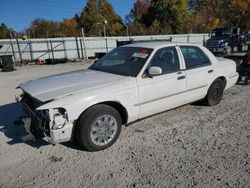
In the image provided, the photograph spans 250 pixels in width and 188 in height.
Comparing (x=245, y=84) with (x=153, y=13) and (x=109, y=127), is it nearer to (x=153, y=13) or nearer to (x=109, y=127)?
(x=109, y=127)

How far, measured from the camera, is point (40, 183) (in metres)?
2.96

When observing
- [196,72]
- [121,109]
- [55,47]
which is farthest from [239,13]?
[121,109]

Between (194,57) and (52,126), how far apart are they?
3256 mm

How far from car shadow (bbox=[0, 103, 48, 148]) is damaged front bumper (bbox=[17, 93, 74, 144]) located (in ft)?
1.83

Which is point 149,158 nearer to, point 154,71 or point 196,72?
point 154,71

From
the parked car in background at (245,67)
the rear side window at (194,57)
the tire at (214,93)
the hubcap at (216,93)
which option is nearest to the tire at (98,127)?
the rear side window at (194,57)

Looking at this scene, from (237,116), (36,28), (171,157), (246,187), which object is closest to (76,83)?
(171,157)

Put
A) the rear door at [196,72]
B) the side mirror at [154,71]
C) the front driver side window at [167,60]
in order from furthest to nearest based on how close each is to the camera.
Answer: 1. the rear door at [196,72]
2. the front driver side window at [167,60]
3. the side mirror at [154,71]

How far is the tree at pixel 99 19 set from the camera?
46719 mm

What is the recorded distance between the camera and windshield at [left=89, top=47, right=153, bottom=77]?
13.7 feet

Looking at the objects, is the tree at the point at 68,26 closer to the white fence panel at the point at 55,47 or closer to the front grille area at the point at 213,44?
the white fence panel at the point at 55,47

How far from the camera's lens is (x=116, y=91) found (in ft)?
12.1

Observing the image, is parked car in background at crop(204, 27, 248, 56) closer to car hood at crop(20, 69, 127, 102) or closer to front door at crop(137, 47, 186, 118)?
front door at crop(137, 47, 186, 118)

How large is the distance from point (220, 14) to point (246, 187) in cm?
5279
